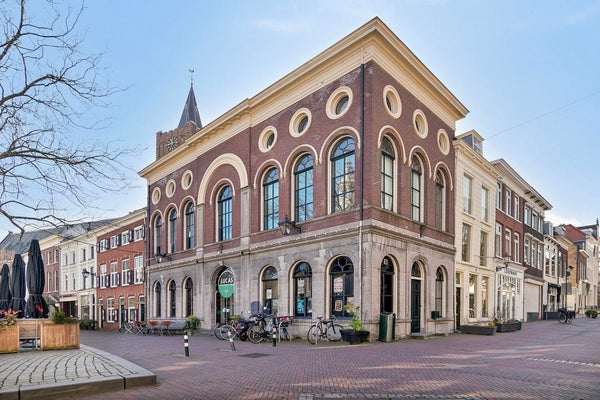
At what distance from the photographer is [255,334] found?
57.3 ft

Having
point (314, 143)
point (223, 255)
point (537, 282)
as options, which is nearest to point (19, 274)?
point (223, 255)

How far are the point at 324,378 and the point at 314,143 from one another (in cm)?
1250

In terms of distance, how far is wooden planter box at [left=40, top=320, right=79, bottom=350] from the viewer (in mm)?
13562

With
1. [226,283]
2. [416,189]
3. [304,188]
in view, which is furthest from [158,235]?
[416,189]

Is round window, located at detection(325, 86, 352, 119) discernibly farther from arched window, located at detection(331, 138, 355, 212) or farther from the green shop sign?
the green shop sign

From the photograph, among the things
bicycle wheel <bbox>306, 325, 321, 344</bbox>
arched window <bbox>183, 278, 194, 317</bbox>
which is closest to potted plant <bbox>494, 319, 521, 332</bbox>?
bicycle wheel <bbox>306, 325, 321, 344</bbox>

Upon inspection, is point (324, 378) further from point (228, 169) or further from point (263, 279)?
point (228, 169)

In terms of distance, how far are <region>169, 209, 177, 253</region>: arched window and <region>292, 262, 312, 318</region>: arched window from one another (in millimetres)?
13349

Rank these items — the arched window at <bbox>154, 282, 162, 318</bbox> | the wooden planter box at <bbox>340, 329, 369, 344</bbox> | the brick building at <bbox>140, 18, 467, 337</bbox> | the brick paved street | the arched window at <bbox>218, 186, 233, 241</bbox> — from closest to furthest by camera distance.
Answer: the brick paved street → the wooden planter box at <bbox>340, 329, 369, 344</bbox> → the brick building at <bbox>140, 18, 467, 337</bbox> → the arched window at <bbox>218, 186, 233, 241</bbox> → the arched window at <bbox>154, 282, 162, 318</bbox>

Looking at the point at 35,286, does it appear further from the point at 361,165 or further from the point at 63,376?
the point at 361,165

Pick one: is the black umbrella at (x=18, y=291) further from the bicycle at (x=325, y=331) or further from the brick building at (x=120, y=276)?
the brick building at (x=120, y=276)

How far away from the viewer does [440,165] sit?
2314cm

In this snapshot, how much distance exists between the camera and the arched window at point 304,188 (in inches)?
808

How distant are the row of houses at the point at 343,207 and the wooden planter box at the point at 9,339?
13.9 feet
